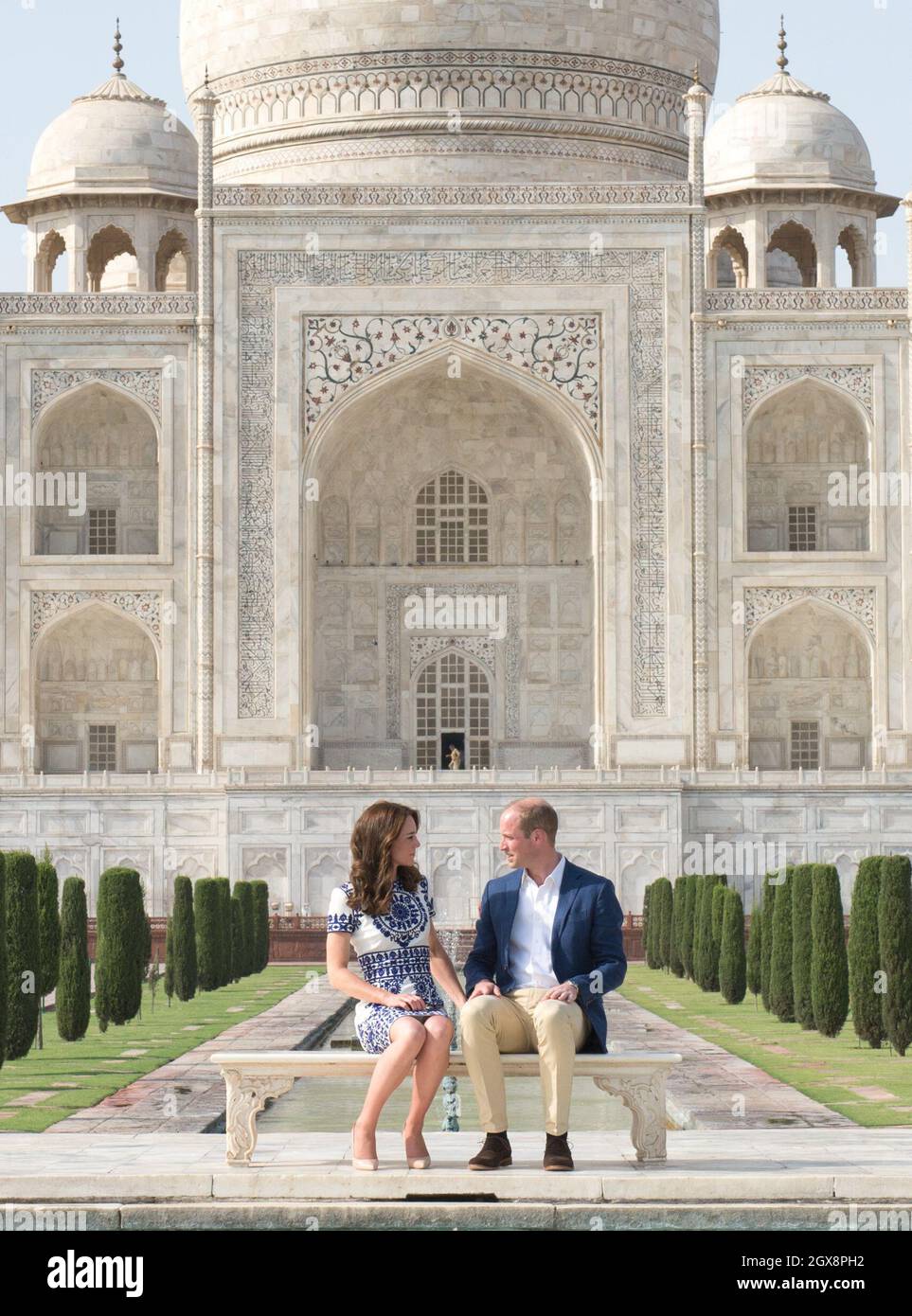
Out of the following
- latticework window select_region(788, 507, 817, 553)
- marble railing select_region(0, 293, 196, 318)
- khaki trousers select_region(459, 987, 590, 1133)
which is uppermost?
marble railing select_region(0, 293, 196, 318)

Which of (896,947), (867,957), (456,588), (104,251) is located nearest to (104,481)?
(104,251)

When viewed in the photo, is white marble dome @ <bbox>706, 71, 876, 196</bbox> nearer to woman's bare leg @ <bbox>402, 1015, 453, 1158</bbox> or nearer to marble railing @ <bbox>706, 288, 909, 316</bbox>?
marble railing @ <bbox>706, 288, 909, 316</bbox>

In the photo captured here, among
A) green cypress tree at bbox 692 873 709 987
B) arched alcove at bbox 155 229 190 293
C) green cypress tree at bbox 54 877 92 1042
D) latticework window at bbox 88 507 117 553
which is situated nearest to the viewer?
green cypress tree at bbox 54 877 92 1042

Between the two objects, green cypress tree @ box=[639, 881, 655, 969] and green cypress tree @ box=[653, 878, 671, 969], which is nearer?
green cypress tree @ box=[653, 878, 671, 969]

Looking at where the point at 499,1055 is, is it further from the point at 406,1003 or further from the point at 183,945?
the point at 183,945

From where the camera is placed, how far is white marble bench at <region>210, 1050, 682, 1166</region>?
22.2 ft

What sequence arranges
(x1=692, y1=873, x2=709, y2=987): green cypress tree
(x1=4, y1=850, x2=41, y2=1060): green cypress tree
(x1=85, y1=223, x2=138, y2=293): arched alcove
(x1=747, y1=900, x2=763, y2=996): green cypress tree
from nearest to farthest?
(x1=4, y1=850, x2=41, y2=1060): green cypress tree, (x1=747, y1=900, x2=763, y2=996): green cypress tree, (x1=692, y1=873, x2=709, y2=987): green cypress tree, (x1=85, y1=223, x2=138, y2=293): arched alcove

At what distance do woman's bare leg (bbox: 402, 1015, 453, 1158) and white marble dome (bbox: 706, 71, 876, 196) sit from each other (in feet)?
73.1

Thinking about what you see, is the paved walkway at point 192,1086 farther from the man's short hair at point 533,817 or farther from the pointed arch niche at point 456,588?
the pointed arch niche at point 456,588

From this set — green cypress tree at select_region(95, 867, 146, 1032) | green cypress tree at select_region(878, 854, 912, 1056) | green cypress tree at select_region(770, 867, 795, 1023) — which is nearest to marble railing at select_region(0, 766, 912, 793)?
green cypress tree at select_region(770, 867, 795, 1023)

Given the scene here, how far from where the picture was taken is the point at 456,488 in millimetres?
27188

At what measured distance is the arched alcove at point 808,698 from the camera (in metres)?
26.0

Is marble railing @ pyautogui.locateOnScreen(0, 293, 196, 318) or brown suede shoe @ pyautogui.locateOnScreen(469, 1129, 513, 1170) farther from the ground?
marble railing @ pyautogui.locateOnScreen(0, 293, 196, 318)

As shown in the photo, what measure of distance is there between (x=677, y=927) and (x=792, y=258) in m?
13.2
